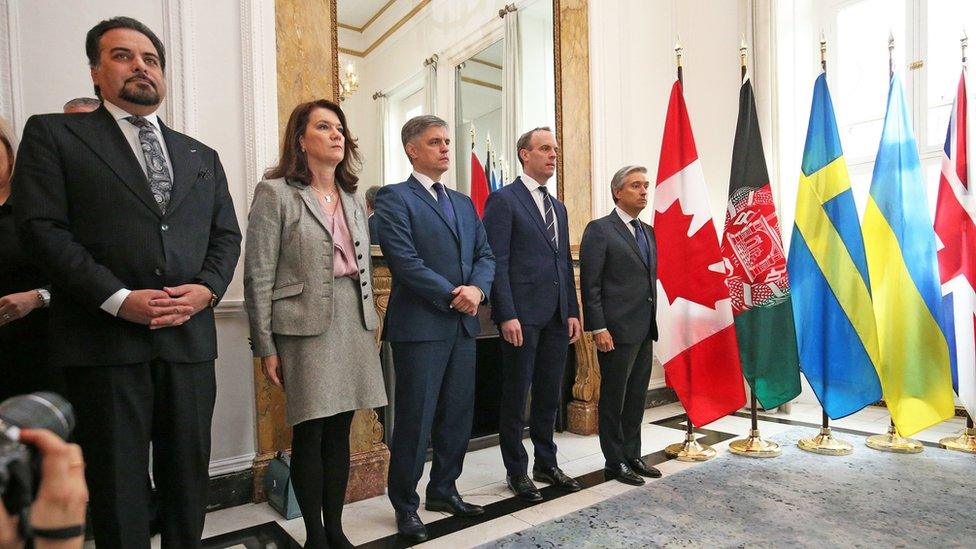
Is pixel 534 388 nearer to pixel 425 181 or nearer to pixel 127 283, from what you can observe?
pixel 425 181

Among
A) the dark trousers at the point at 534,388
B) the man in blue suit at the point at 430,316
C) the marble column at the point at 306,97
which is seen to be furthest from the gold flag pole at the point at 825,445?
the marble column at the point at 306,97

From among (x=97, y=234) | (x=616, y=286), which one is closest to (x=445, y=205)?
(x=616, y=286)

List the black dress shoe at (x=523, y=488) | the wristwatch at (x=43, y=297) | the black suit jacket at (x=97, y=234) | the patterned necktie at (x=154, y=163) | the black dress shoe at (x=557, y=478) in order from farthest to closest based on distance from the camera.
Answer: the black dress shoe at (x=557, y=478) < the black dress shoe at (x=523, y=488) < the wristwatch at (x=43, y=297) < the patterned necktie at (x=154, y=163) < the black suit jacket at (x=97, y=234)

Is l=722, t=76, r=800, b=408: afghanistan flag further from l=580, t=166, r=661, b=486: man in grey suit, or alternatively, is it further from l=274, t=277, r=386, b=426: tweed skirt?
l=274, t=277, r=386, b=426: tweed skirt

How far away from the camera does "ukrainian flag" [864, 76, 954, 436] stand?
2.88 m

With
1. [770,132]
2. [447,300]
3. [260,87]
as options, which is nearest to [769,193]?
[770,132]

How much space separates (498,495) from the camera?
240 centimetres

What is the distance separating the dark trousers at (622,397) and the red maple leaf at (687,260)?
1.46 ft

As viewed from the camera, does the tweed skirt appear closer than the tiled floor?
Yes

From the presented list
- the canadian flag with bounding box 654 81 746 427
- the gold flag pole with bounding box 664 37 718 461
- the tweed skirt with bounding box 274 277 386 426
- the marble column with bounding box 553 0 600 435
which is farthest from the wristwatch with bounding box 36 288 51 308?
the marble column with bounding box 553 0 600 435

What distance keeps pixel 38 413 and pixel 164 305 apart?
2.71ft

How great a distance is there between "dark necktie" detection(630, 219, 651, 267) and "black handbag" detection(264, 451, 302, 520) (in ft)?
5.82

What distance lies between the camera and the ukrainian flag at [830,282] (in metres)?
2.88

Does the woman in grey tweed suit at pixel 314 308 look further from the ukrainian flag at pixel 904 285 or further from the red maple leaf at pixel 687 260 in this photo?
the ukrainian flag at pixel 904 285
